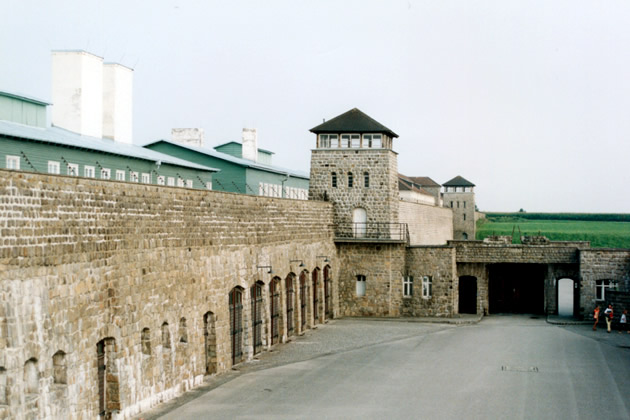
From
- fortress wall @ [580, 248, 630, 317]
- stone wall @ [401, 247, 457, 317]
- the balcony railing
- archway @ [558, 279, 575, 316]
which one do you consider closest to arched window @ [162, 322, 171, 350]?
the balcony railing

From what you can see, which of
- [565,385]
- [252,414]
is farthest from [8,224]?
[565,385]

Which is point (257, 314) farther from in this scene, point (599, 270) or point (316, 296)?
point (599, 270)

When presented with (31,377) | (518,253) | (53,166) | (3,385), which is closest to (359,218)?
(518,253)

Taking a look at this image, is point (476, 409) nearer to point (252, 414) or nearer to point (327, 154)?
point (252, 414)

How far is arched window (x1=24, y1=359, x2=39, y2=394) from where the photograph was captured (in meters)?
12.1

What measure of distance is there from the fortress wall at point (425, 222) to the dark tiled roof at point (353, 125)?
5734mm

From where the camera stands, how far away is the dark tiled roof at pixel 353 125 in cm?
3431

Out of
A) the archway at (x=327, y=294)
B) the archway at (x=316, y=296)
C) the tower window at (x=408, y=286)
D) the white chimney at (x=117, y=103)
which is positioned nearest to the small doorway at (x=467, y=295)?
the tower window at (x=408, y=286)

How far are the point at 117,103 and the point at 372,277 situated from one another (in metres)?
13.0

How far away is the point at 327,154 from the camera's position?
34594mm

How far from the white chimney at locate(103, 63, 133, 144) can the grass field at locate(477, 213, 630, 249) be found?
4703cm

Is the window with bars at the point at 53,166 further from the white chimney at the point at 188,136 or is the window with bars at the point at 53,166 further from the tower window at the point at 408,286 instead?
the white chimney at the point at 188,136

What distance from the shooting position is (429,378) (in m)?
20.1

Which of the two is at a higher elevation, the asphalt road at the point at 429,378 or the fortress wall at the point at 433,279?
the fortress wall at the point at 433,279
